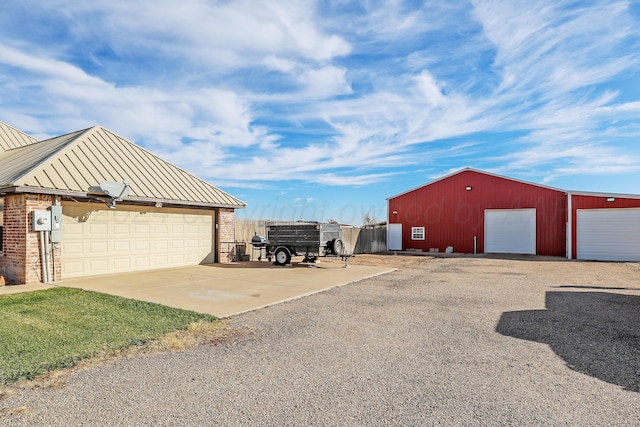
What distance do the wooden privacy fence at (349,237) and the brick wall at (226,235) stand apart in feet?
2.66

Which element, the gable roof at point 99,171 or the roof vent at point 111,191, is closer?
the gable roof at point 99,171

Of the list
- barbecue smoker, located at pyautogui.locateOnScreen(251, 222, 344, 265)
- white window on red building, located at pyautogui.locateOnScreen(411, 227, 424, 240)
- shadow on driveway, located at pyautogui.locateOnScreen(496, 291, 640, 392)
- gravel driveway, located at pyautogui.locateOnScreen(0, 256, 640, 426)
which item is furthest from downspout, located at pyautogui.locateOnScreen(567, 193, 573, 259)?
gravel driveway, located at pyautogui.locateOnScreen(0, 256, 640, 426)

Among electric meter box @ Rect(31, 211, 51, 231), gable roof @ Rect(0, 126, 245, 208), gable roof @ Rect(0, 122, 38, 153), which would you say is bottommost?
electric meter box @ Rect(31, 211, 51, 231)

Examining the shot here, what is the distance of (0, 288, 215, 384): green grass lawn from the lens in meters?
4.59

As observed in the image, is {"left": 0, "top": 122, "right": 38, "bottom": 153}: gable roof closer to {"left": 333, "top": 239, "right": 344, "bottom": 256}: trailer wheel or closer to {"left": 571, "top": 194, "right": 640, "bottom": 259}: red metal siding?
{"left": 333, "top": 239, "right": 344, "bottom": 256}: trailer wheel

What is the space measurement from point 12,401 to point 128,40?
1025 centimetres

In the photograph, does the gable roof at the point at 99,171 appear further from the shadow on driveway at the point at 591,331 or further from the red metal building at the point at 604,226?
the red metal building at the point at 604,226

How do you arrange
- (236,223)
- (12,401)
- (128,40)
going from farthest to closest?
(236,223)
(128,40)
(12,401)

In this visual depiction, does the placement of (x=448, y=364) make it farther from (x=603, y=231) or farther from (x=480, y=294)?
(x=603, y=231)

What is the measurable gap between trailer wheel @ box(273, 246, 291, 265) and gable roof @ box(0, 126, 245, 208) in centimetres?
287

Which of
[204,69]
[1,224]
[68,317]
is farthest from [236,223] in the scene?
[68,317]

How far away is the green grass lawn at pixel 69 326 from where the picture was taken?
459 centimetres

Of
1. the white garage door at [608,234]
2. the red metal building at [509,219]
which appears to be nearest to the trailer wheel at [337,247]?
the red metal building at [509,219]

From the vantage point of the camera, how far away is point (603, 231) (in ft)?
60.6
